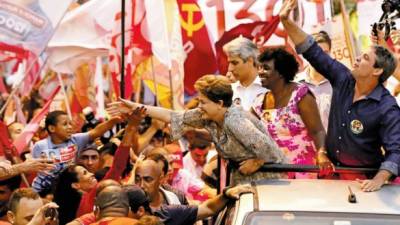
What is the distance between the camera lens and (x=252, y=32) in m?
12.1

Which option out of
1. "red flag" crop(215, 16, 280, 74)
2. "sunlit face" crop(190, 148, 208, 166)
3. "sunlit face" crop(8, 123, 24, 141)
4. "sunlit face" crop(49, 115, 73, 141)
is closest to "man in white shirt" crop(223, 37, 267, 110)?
"sunlit face" crop(49, 115, 73, 141)

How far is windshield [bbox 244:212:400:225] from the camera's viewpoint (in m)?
5.84

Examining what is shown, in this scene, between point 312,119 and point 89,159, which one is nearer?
point 312,119

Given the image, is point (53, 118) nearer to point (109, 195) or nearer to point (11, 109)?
point (109, 195)

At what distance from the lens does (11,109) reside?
552 inches

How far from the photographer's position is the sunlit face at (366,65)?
23.0 ft

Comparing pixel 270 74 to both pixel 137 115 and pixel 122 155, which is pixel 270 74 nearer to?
pixel 137 115

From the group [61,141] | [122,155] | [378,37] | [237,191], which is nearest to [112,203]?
[237,191]

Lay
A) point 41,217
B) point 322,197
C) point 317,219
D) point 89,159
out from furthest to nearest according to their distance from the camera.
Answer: point 89,159 < point 41,217 < point 322,197 < point 317,219

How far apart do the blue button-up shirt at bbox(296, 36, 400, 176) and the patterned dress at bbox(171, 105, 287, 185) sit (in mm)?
374

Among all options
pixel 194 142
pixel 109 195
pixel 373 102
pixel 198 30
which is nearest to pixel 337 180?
pixel 373 102

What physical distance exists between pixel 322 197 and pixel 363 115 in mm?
1025

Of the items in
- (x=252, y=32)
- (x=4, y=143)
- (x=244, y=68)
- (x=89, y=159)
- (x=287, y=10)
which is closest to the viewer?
(x=287, y=10)

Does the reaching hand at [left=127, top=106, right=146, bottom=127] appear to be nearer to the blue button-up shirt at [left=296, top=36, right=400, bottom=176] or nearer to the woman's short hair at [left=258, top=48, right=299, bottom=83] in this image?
the woman's short hair at [left=258, top=48, right=299, bottom=83]
